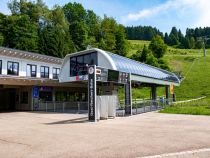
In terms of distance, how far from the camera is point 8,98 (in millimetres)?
31484

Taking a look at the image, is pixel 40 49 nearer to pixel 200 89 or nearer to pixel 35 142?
pixel 200 89

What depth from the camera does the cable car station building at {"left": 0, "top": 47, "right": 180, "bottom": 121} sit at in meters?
22.7

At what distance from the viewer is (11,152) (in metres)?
8.43

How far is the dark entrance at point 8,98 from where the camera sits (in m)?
30.9

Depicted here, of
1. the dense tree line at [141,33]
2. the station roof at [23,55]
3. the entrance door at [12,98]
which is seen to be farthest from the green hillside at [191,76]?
the dense tree line at [141,33]

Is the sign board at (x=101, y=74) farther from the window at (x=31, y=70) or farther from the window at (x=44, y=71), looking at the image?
the window at (x=44, y=71)

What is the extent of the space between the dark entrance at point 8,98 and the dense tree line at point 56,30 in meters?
22.2

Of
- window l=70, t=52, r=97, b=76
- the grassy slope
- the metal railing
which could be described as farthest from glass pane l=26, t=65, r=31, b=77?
the grassy slope

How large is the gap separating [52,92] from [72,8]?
50.2m

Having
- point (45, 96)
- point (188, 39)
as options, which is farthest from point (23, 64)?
point (188, 39)

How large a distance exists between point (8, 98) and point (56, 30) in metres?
30.9

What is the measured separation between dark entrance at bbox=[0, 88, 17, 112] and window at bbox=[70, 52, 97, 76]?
8405 mm

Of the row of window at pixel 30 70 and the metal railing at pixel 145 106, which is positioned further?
the row of window at pixel 30 70

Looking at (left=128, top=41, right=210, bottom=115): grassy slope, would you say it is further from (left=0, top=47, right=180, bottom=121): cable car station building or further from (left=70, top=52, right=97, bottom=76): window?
(left=70, top=52, right=97, bottom=76): window
